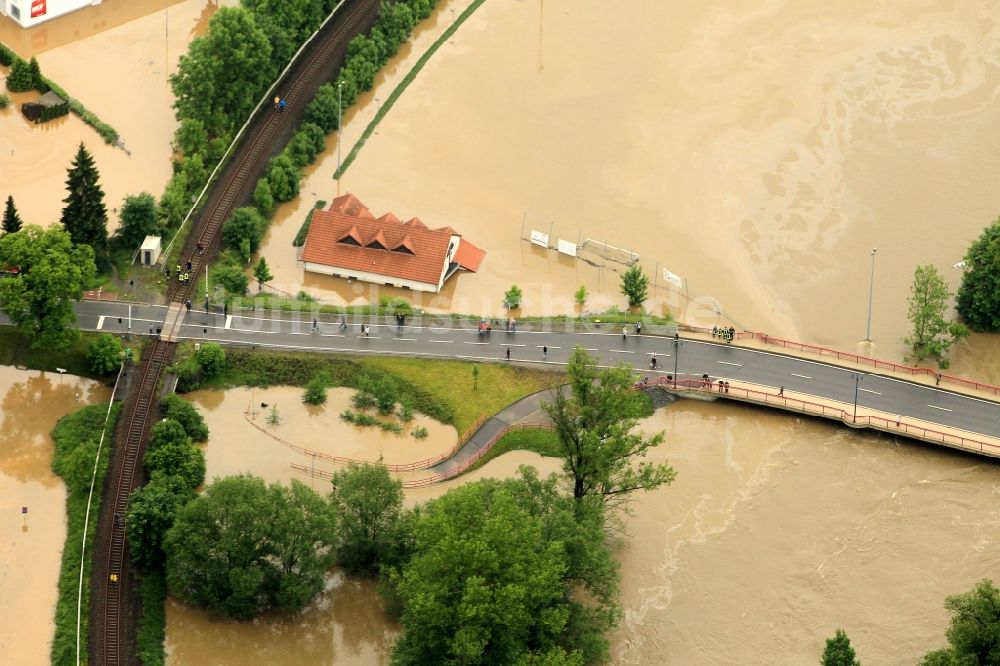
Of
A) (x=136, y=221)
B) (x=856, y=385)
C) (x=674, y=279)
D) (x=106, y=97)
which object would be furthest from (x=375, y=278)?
(x=856, y=385)

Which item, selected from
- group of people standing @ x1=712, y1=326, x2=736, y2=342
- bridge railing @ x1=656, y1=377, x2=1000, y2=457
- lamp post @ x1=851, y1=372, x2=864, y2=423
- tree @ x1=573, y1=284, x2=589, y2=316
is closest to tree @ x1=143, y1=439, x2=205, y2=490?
tree @ x1=573, y1=284, x2=589, y2=316

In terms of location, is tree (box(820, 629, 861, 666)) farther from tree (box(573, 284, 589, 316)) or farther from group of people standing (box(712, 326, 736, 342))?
tree (box(573, 284, 589, 316))

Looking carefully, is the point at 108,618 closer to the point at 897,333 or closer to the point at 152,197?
the point at 152,197

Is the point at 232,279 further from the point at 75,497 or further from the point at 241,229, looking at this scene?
the point at 75,497

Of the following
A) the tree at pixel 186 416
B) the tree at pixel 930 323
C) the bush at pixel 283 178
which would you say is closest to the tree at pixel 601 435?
the tree at pixel 186 416

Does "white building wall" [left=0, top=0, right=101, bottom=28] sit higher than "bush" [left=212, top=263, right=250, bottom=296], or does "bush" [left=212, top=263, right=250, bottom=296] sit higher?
"white building wall" [left=0, top=0, right=101, bottom=28]
